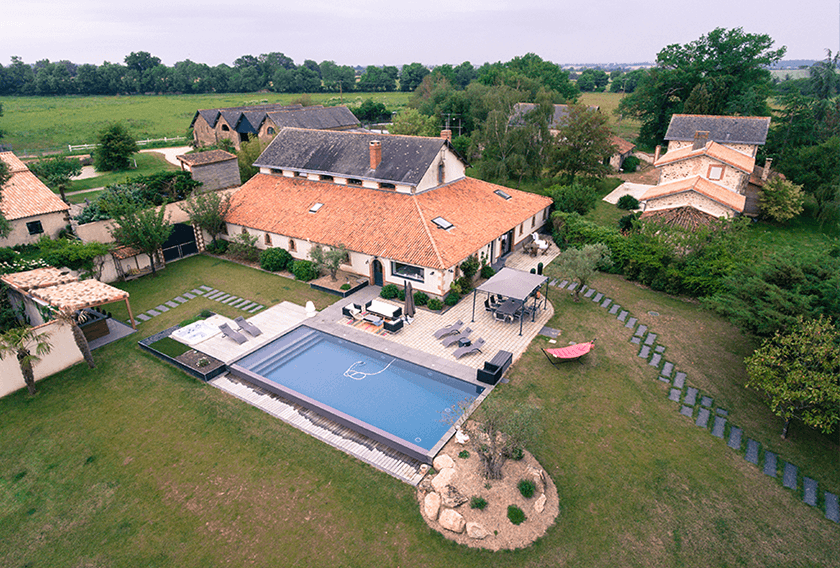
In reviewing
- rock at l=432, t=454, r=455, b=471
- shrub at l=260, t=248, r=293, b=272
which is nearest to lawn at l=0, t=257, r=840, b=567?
rock at l=432, t=454, r=455, b=471

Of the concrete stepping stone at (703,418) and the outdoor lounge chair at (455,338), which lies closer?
the concrete stepping stone at (703,418)

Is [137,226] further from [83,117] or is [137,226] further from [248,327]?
[83,117]

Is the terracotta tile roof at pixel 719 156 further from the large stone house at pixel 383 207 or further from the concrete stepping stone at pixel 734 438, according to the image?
the concrete stepping stone at pixel 734 438

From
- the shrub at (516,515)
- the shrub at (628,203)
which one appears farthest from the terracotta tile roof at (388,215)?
the shrub at (516,515)

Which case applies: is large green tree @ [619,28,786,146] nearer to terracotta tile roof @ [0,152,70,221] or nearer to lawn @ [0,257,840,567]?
lawn @ [0,257,840,567]

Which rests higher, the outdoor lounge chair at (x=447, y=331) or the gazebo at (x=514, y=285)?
the gazebo at (x=514, y=285)

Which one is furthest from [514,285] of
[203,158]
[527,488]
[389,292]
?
[203,158]
